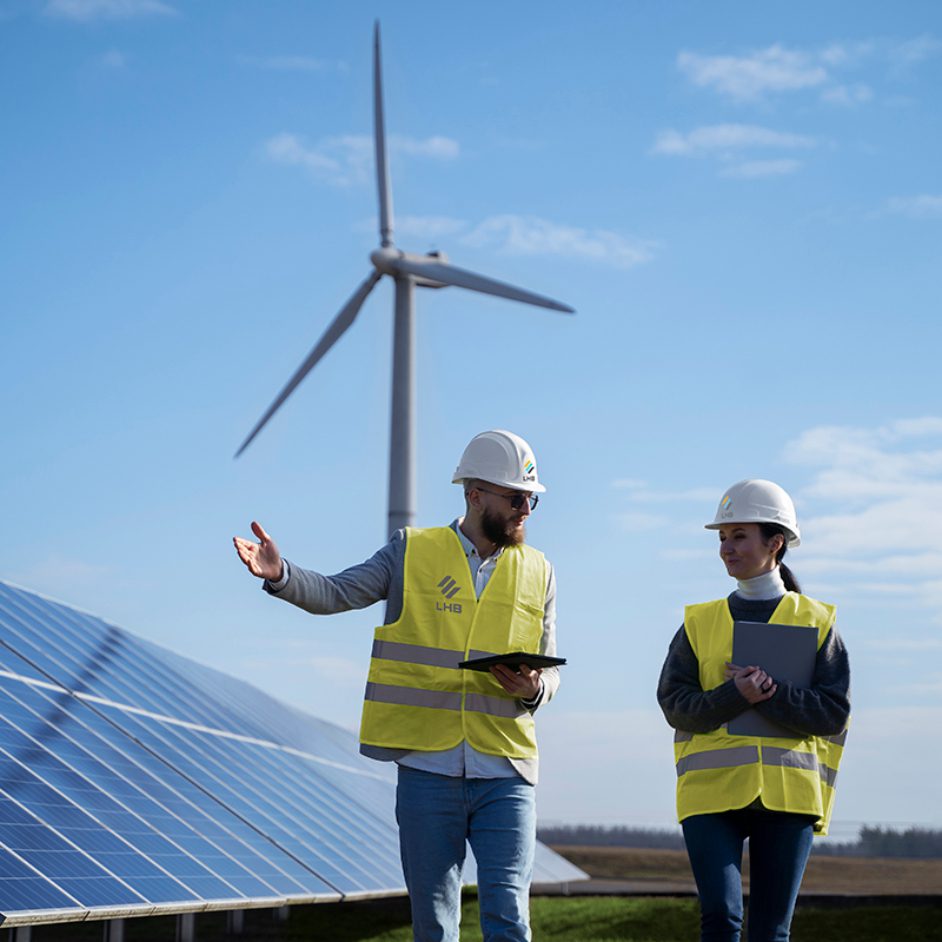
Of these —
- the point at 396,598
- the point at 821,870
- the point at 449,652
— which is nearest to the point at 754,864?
the point at 449,652

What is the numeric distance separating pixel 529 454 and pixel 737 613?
4.32ft

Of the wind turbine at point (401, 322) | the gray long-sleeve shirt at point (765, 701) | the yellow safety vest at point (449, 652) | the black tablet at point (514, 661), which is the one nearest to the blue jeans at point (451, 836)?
the yellow safety vest at point (449, 652)

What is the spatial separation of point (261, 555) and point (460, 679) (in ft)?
3.63

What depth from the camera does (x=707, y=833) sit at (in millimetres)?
6887

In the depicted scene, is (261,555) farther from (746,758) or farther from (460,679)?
(746,758)

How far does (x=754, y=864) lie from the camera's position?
6957 millimetres

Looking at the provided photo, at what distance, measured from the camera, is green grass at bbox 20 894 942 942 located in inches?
789

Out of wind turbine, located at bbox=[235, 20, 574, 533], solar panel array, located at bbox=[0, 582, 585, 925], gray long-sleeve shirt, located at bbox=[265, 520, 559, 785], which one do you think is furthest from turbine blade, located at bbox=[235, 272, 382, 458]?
gray long-sleeve shirt, located at bbox=[265, 520, 559, 785]

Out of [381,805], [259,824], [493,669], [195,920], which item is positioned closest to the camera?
[493,669]

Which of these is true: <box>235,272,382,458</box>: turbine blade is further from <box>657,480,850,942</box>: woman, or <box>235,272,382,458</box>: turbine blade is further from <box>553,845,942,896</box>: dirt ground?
<box>657,480,850,942</box>: woman

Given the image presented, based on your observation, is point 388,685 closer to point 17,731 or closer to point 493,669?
point 493,669

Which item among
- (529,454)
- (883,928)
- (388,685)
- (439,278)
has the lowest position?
(883,928)

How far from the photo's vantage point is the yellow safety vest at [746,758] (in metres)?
6.85

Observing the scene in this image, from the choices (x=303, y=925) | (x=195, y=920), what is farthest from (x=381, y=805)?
(x=195, y=920)
